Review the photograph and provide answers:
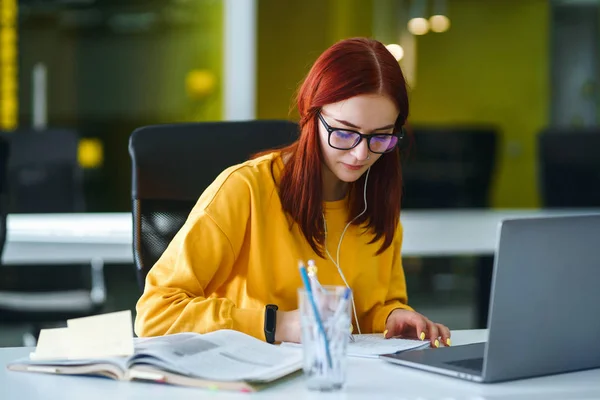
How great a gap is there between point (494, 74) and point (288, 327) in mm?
4589

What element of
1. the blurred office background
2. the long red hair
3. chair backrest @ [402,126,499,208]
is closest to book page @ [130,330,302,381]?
the long red hair

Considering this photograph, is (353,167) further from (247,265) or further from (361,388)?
(361,388)

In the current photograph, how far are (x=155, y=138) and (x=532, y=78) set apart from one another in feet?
14.1

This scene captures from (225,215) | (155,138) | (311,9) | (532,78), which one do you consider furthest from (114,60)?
(225,215)

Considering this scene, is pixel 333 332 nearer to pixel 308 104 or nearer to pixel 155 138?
pixel 308 104

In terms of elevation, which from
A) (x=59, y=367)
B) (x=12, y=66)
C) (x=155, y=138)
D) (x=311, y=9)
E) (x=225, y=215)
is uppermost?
(x=311, y=9)

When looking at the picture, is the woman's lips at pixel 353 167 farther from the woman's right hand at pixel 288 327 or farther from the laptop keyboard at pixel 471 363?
the laptop keyboard at pixel 471 363

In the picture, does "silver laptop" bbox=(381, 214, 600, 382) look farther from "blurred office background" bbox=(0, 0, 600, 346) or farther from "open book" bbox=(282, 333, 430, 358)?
"blurred office background" bbox=(0, 0, 600, 346)

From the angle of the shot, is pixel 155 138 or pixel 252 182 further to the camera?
pixel 155 138

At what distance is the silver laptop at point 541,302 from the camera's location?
110 centimetres

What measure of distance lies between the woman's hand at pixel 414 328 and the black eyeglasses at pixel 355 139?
297 millimetres

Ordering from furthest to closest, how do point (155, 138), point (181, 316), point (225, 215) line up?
point (155, 138) < point (225, 215) < point (181, 316)

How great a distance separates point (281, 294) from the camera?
1.67 metres

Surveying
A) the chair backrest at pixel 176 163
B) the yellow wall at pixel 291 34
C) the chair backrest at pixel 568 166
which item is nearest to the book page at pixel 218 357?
the chair backrest at pixel 176 163
